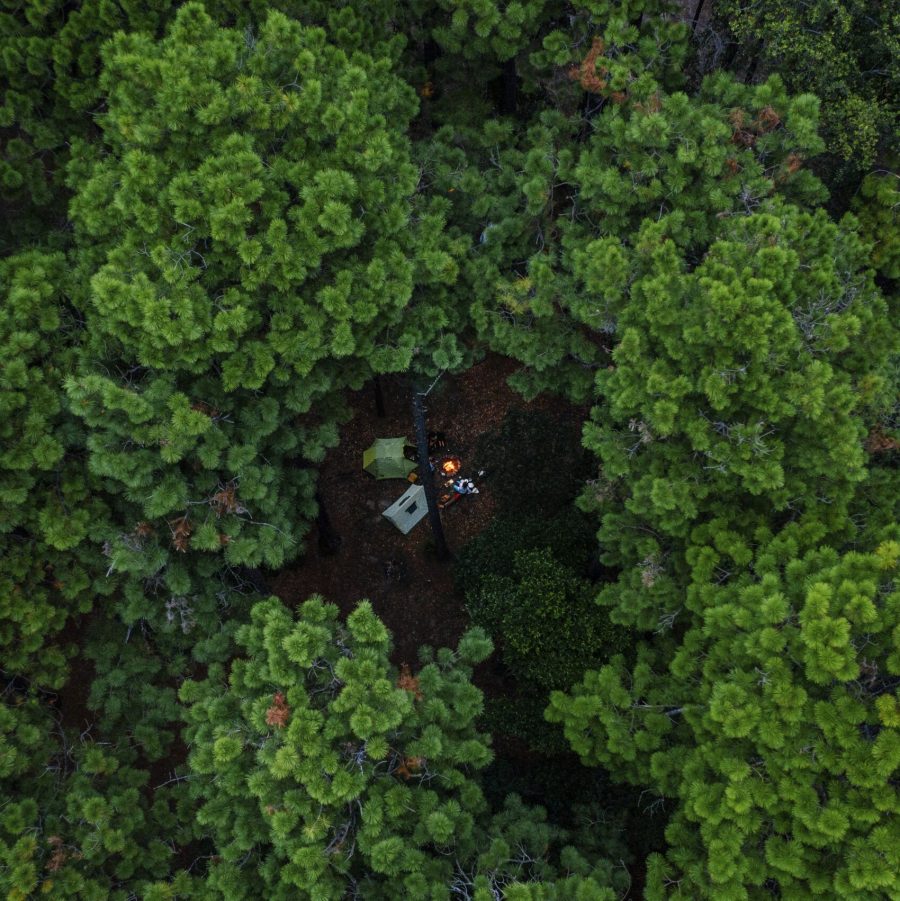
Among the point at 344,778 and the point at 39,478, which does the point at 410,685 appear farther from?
the point at 39,478

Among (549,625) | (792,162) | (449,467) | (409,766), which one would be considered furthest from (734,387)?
(449,467)

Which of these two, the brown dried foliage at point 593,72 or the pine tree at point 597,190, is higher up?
the brown dried foliage at point 593,72

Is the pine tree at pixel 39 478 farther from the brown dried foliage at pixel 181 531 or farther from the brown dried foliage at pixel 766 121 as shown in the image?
the brown dried foliage at pixel 766 121

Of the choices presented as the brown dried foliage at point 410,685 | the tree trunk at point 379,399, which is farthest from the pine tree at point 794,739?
the tree trunk at point 379,399

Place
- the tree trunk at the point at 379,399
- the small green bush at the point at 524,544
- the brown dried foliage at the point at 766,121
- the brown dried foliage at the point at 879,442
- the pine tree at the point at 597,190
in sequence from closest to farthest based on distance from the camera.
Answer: the brown dried foliage at the point at 879,442 < the pine tree at the point at 597,190 < the brown dried foliage at the point at 766,121 < the small green bush at the point at 524,544 < the tree trunk at the point at 379,399

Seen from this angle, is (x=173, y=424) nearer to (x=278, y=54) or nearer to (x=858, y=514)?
(x=278, y=54)

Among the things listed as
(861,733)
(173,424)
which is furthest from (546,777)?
(173,424)

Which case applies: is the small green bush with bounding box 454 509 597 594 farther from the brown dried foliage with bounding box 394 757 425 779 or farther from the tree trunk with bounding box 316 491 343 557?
the brown dried foliage with bounding box 394 757 425 779
